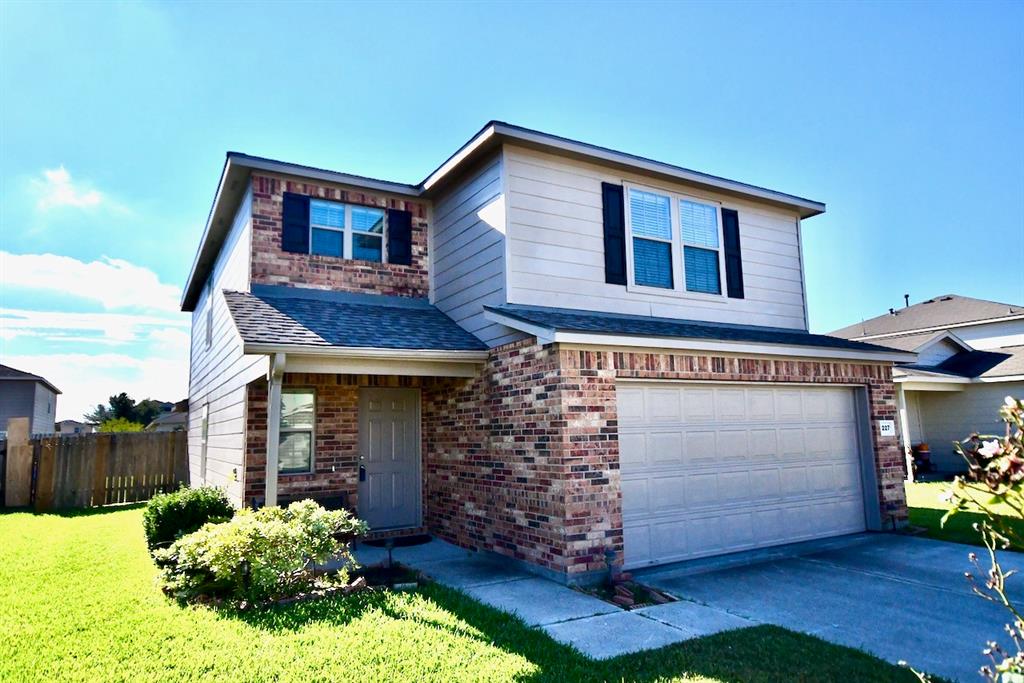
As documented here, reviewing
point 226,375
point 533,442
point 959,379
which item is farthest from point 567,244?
point 959,379

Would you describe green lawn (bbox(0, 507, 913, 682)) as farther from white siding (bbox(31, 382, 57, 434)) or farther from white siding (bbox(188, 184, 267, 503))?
white siding (bbox(31, 382, 57, 434))

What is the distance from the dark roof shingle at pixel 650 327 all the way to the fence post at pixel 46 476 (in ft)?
39.0

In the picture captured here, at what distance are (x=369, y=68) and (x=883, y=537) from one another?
11.2 m

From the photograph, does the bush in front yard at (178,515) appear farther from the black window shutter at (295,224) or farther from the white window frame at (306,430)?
the black window shutter at (295,224)

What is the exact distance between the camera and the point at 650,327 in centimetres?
815

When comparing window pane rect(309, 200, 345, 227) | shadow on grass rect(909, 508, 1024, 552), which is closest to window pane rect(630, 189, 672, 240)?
window pane rect(309, 200, 345, 227)

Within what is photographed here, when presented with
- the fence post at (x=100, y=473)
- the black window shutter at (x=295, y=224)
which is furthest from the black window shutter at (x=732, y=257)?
the fence post at (x=100, y=473)

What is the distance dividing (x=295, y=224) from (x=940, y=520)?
33.7 feet

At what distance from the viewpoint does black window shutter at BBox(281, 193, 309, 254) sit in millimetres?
9336

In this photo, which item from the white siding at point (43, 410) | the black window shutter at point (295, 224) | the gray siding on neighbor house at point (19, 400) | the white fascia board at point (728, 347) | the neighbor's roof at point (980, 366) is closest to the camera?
the white fascia board at point (728, 347)

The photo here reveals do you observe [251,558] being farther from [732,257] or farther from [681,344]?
[732,257]

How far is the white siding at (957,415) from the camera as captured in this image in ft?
58.4

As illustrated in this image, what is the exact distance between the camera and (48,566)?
24.9 ft

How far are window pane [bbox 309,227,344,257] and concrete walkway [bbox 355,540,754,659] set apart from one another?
15.6ft
